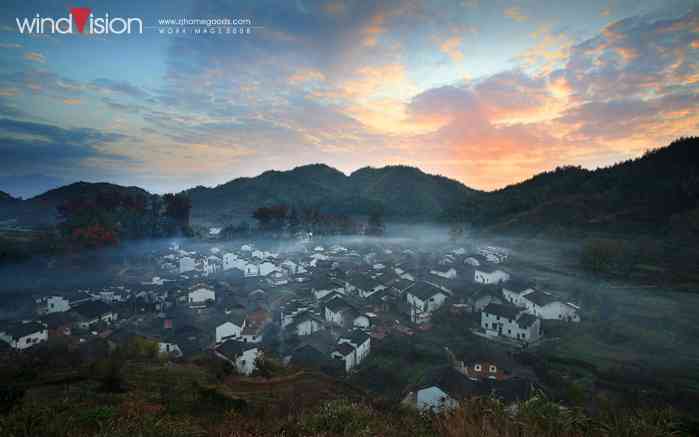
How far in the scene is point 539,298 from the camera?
106 feet

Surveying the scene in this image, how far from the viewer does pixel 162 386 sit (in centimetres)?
962

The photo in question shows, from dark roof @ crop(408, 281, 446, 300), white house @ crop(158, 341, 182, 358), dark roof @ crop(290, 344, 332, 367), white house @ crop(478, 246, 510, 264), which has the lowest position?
dark roof @ crop(290, 344, 332, 367)

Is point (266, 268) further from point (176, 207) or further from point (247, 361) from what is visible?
point (176, 207)

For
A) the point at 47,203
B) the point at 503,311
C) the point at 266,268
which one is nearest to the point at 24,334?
the point at 266,268

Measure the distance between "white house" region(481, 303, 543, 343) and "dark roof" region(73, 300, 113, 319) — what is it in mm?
32460

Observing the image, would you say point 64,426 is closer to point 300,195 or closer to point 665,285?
point 665,285

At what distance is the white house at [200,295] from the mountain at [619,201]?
63.4 metres

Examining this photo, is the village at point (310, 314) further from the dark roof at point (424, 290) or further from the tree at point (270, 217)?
the tree at point (270, 217)

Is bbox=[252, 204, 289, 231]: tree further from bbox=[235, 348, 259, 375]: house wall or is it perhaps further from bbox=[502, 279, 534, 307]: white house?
bbox=[235, 348, 259, 375]: house wall

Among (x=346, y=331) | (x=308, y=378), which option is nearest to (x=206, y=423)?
(x=308, y=378)

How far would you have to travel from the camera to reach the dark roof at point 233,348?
20.7 m

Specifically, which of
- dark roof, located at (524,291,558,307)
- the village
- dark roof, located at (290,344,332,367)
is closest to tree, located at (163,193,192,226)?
the village

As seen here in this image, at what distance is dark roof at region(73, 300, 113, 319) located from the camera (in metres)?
28.5

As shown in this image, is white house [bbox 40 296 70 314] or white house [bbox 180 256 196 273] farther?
white house [bbox 180 256 196 273]
